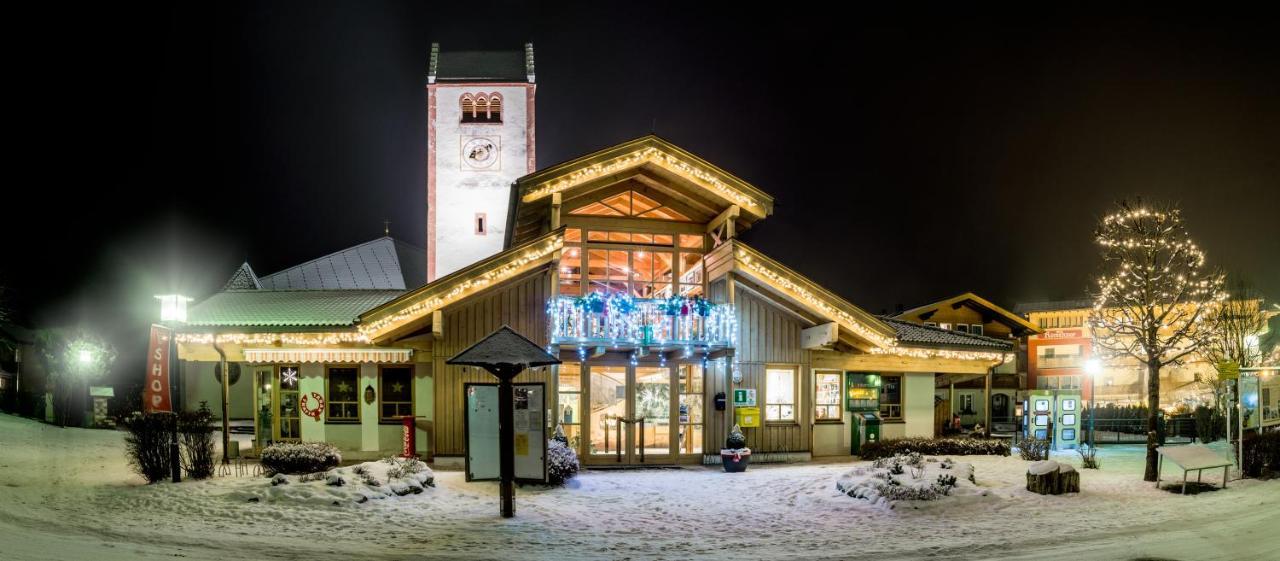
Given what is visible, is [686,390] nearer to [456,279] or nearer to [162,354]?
[456,279]

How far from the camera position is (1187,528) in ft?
36.0

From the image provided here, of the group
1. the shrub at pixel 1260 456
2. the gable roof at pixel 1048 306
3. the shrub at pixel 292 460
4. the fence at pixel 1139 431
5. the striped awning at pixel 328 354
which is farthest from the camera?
the gable roof at pixel 1048 306

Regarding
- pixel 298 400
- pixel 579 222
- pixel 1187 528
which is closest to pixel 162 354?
pixel 298 400

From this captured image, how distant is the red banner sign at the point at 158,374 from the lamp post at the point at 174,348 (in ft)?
0.32

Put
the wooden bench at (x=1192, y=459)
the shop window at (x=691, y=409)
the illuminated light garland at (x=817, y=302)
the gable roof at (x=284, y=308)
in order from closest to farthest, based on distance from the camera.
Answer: the wooden bench at (x=1192, y=459)
the gable roof at (x=284, y=308)
the illuminated light garland at (x=817, y=302)
the shop window at (x=691, y=409)

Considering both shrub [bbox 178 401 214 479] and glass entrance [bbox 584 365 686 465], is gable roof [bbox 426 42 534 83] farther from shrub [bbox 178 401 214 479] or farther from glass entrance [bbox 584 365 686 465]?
shrub [bbox 178 401 214 479]

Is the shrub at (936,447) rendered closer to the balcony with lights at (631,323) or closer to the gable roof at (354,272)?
the balcony with lights at (631,323)

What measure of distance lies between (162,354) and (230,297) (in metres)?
7.12

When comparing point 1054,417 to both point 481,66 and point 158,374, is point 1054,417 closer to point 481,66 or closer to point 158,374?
point 158,374

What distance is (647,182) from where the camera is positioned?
1892 centimetres

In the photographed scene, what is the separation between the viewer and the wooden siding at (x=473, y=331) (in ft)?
56.7

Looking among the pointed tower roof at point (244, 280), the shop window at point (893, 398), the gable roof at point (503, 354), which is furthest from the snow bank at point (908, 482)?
the pointed tower roof at point (244, 280)

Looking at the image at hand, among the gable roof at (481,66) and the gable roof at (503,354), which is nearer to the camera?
the gable roof at (503,354)

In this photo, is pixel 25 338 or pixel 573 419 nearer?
pixel 573 419
